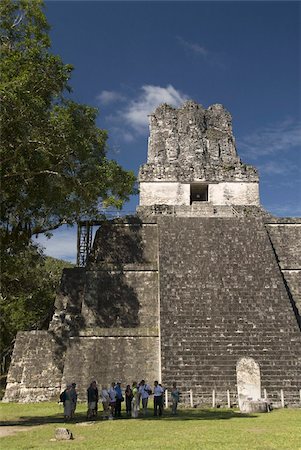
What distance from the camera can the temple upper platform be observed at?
18969 millimetres

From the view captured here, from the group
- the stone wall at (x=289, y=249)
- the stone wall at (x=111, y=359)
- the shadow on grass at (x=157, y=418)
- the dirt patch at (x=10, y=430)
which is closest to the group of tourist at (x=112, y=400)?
the shadow on grass at (x=157, y=418)

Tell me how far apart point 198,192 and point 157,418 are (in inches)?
548

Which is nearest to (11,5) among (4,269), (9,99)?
(9,99)

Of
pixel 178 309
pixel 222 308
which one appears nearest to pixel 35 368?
pixel 178 309

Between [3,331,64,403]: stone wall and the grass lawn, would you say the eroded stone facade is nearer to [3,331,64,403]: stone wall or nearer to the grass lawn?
[3,331,64,403]: stone wall

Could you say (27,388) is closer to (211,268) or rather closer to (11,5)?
(211,268)

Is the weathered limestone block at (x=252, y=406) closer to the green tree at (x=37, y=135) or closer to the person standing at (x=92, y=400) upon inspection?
the person standing at (x=92, y=400)

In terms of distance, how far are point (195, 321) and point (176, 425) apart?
4.38 m

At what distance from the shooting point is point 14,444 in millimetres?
5801

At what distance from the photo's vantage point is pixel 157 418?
319 inches

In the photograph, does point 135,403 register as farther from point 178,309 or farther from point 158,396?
point 178,309

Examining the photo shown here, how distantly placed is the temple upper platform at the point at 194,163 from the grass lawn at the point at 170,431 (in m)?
11.1

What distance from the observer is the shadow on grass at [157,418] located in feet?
26.0

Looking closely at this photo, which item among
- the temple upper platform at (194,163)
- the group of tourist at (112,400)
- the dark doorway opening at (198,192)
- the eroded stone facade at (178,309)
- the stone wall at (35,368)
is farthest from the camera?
the dark doorway opening at (198,192)
